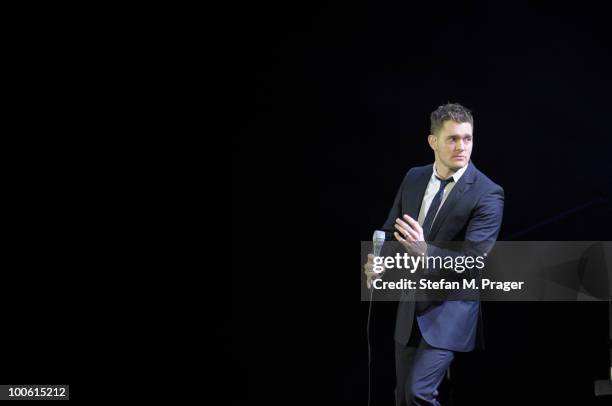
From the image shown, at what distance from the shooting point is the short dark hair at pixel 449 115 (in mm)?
3812

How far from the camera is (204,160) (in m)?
4.44

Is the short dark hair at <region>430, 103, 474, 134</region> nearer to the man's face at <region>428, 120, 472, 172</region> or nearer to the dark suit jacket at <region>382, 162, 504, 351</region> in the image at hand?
the man's face at <region>428, 120, 472, 172</region>

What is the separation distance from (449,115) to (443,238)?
2.21 ft

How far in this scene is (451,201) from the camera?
141 inches

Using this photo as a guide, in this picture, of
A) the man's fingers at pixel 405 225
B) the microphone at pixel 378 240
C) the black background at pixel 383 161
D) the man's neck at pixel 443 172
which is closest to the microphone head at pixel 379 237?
the microphone at pixel 378 240

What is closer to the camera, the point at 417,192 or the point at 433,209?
the point at 433,209

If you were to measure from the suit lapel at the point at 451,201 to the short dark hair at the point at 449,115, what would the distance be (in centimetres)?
34

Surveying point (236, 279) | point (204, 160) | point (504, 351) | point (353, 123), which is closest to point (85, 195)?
point (204, 160)

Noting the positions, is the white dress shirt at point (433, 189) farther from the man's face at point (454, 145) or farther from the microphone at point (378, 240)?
the microphone at point (378, 240)

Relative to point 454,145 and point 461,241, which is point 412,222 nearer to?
point 461,241

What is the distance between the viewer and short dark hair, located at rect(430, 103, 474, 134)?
12.5 ft

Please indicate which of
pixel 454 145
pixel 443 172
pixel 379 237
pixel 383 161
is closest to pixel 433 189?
pixel 443 172

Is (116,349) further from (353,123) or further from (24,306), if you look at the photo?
(353,123)

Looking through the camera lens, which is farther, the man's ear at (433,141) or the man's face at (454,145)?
the man's ear at (433,141)
